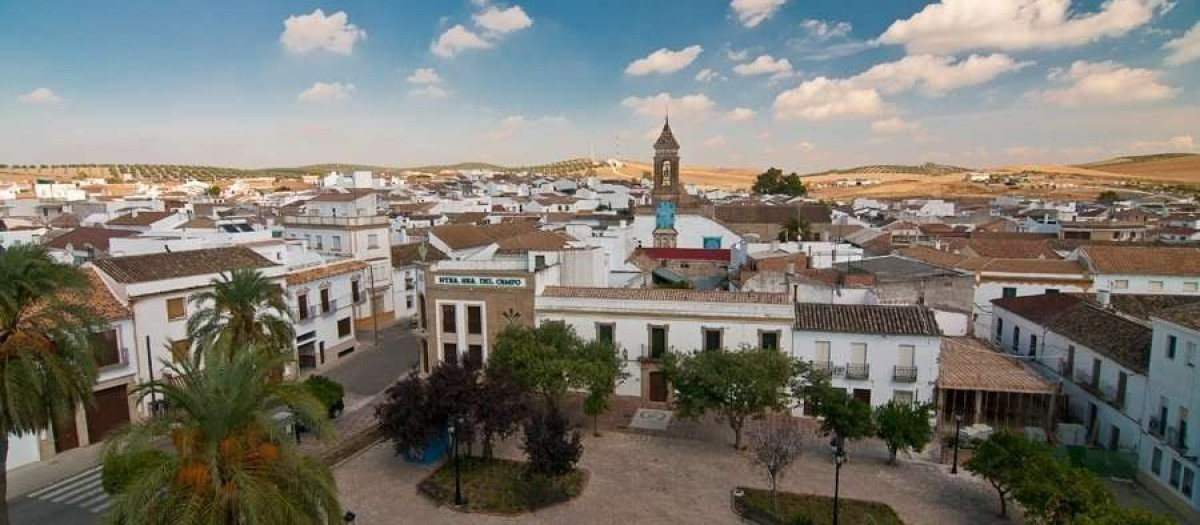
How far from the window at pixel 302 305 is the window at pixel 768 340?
71.9 feet

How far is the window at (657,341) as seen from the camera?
26516 millimetres

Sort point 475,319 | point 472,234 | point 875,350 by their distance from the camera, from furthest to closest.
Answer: point 472,234 < point 475,319 < point 875,350

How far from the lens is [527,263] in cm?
2880

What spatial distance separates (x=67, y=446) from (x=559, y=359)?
57.0 feet

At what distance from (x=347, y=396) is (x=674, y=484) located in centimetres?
1601

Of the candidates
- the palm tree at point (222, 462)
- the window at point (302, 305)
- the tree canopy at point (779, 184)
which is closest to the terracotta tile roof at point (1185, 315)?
the palm tree at point (222, 462)

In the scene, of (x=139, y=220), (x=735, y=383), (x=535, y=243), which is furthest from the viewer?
(x=139, y=220)

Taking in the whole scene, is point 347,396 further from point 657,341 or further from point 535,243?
point 657,341

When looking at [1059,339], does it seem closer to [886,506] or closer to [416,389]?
[886,506]

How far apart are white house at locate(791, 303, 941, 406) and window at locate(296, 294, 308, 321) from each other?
2316cm

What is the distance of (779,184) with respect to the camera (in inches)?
5059

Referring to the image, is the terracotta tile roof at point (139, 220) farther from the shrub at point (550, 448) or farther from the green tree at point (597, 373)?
the shrub at point (550, 448)

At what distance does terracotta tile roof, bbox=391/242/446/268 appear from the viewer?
44.6 metres

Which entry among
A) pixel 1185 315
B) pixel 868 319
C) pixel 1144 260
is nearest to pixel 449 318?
pixel 868 319
